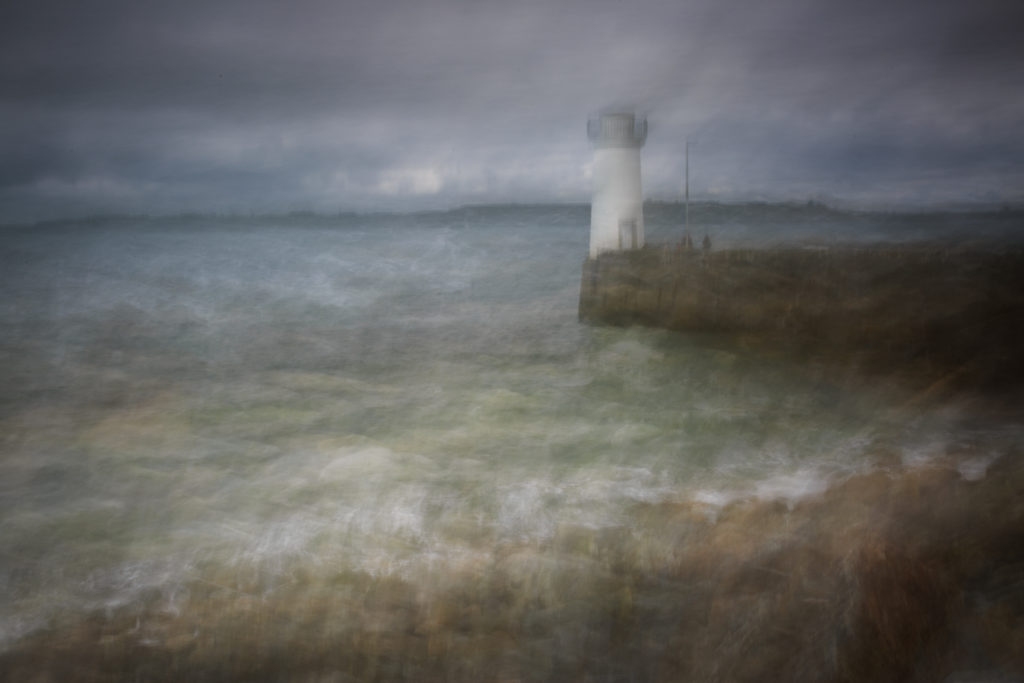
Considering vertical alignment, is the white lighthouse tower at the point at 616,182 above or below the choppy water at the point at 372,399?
above

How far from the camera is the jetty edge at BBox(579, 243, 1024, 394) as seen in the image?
2.29 metres

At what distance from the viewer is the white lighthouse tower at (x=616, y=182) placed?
219cm

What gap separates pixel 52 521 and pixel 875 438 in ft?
8.15

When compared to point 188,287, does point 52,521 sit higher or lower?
lower

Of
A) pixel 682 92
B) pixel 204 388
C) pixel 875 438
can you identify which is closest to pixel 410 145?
pixel 682 92

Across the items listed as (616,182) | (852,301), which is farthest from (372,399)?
(852,301)

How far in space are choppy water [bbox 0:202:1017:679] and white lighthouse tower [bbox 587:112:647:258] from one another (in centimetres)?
7

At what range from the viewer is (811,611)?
5.61 feet

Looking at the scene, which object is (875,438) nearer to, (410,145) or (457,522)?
(457,522)

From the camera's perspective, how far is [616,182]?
2.21 m

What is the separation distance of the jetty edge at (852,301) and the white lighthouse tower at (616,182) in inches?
2.3

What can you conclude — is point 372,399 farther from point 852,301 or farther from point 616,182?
point 852,301

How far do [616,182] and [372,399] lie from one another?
107 cm

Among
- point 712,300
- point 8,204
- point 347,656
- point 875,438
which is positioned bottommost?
point 347,656
